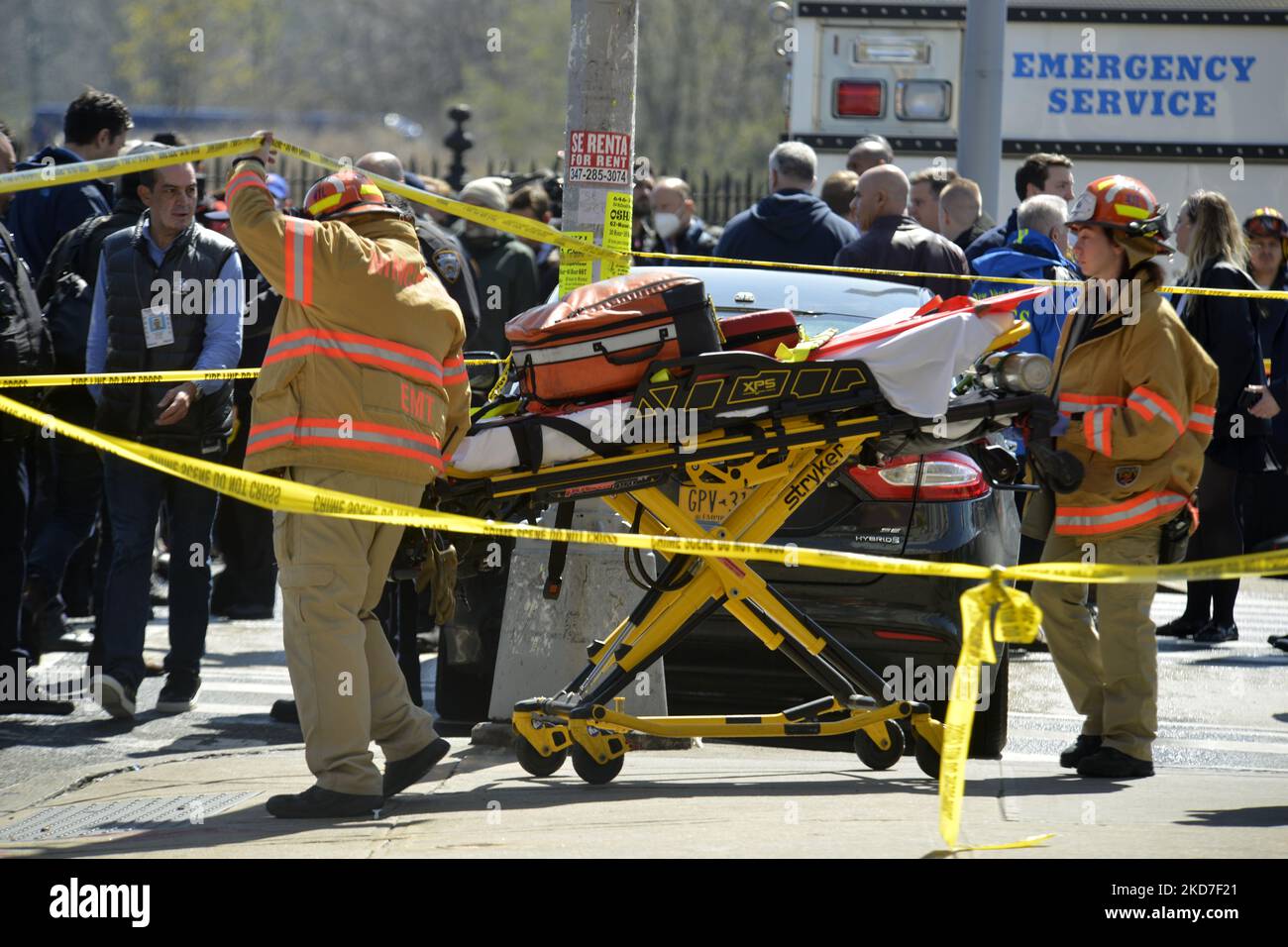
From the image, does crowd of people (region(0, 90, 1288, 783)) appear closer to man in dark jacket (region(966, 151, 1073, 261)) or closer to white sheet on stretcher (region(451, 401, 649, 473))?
man in dark jacket (region(966, 151, 1073, 261))

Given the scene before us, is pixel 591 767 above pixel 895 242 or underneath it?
underneath

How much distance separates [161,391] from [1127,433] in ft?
12.4

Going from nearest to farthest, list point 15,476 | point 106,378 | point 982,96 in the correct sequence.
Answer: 1. point 106,378
2. point 15,476
3. point 982,96

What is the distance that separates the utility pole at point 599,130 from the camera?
23.0 ft

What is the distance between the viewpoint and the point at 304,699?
5.60 m

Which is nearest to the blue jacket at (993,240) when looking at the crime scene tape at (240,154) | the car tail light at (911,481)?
the car tail light at (911,481)

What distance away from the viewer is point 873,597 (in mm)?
6754

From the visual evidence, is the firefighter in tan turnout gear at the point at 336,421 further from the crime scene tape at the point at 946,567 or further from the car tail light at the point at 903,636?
the car tail light at the point at 903,636

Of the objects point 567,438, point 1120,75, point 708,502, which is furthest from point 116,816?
point 1120,75

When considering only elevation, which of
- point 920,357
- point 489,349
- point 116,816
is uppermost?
point 920,357

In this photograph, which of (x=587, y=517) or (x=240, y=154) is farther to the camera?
(x=587, y=517)

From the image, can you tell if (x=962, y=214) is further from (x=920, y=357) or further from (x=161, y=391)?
(x=920, y=357)

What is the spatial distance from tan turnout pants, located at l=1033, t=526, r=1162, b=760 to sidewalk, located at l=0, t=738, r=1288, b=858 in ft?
0.72

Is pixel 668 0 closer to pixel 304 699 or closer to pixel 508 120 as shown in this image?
pixel 508 120
